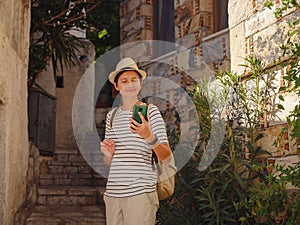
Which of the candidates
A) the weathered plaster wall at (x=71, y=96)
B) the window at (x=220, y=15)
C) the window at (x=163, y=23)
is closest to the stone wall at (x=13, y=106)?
the window at (x=163, y=23)

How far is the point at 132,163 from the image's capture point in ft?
9.93

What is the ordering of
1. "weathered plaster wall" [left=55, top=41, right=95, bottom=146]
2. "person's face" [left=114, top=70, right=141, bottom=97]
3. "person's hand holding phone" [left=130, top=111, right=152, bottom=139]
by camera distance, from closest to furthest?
"person's hand holding phone" [left=130, top=111, right=152, bottom=139]
"person's face" [left=114, top=70, right=141, bottom=97]
"weathered plaster wall" [left=55, top=41, right=95, bottom=146]

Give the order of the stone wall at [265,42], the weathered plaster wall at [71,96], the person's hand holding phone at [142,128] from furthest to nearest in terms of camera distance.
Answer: the weathered plaster wall at [71,96] < the stone wall at [265,42] < the person's hand holding phone at [142,128]

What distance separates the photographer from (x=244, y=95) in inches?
189

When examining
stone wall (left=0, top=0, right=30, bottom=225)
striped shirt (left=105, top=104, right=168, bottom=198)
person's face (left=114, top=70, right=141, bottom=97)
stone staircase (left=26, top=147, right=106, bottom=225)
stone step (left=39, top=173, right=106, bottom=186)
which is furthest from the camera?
stone step (left=39, top=173, right=106, bottom=186)

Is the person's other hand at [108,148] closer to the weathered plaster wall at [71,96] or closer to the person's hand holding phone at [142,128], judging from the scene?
the person's hand holding phone at [142,128]

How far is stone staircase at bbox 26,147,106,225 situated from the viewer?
20.4ft

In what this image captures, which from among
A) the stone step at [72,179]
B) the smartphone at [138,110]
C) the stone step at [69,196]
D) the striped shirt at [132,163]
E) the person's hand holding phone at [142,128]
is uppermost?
the smartphone at [138,110]

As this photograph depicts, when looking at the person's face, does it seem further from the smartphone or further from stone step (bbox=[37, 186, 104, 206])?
stone step (bbox=[37, 186, 104, 206])

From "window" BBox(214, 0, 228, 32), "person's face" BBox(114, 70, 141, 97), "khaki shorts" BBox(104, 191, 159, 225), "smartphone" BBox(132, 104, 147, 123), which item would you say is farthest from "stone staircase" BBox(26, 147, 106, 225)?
"smartphone" BBox(132, 104, 147, 123)

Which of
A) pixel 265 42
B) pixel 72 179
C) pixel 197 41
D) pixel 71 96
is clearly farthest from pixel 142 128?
pixel 71 96

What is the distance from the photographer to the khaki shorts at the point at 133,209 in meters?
2.96

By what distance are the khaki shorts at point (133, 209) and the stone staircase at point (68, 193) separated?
3156mm

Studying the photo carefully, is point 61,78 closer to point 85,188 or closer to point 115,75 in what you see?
point 85,188
